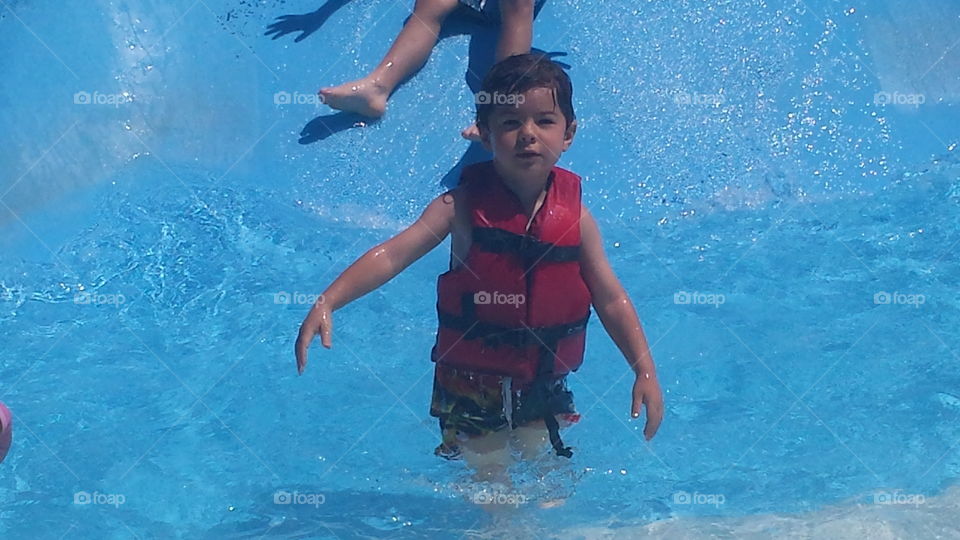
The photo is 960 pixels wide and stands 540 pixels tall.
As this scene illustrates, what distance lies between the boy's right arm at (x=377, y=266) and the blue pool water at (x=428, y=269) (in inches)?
38.0

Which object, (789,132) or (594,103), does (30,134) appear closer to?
(594,103)

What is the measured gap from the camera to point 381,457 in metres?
4.42

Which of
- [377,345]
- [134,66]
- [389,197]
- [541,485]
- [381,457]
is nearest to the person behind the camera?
[541,485]

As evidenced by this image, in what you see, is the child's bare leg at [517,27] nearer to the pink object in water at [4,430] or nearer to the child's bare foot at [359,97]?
the child's bare foot at [359,97]

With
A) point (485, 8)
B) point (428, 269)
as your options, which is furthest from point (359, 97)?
point (428, 269)

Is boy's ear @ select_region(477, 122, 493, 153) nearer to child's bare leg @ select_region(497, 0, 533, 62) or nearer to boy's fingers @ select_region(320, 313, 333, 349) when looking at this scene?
boy's fingers @ select_region(320, 313, 333, 349)

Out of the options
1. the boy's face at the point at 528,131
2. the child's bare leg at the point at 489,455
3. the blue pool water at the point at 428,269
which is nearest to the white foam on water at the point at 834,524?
the blue pool water at the point at 428,269

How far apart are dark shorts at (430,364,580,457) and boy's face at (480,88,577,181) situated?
686 millimetres

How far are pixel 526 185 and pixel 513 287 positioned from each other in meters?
0.31

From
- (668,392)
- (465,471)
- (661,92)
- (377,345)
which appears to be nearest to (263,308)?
(377,345)

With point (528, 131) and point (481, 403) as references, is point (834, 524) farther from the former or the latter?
point (528, 131)

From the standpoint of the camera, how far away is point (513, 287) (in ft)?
11.7

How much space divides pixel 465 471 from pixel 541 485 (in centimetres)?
28

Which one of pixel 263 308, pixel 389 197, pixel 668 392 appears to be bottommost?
pixel 668 392
